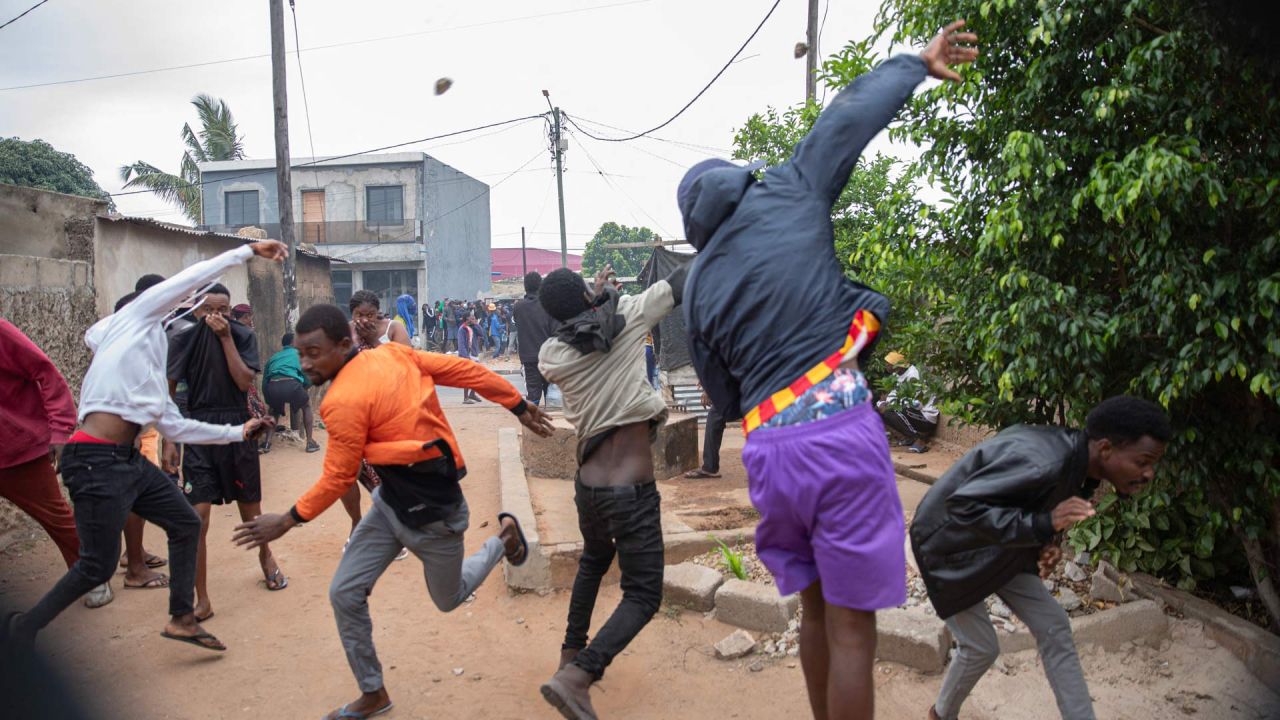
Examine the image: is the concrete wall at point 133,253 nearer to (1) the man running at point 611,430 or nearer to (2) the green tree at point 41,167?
(1) the man running at point 611,430

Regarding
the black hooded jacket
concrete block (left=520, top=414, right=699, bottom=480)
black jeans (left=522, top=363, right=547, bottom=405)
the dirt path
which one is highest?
the black hooded jacket

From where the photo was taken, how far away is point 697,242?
270 centimetres

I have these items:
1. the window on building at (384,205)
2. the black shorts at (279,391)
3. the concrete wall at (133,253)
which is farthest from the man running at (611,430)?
the window on building at (384,205)

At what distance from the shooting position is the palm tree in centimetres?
2997

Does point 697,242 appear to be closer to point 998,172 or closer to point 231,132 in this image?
point 998,172

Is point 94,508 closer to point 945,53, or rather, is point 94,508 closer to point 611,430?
point 611,430

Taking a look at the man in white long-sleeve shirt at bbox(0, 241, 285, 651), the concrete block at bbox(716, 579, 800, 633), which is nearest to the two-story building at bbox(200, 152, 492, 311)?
the man in white long-sleeve shirt at bbox(0, 241, 285, 651)

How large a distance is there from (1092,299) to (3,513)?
6973mm

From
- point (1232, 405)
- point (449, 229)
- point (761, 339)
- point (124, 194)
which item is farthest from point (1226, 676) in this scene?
point (449, 229)

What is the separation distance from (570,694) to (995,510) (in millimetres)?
1727

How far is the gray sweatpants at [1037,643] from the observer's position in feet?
9.62

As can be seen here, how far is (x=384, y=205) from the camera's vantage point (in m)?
36.4

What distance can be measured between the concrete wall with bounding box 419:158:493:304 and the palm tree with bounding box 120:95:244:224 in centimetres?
728

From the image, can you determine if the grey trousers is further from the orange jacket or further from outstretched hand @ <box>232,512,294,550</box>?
outstretched hand @ <box>232,512,294,550</box>
